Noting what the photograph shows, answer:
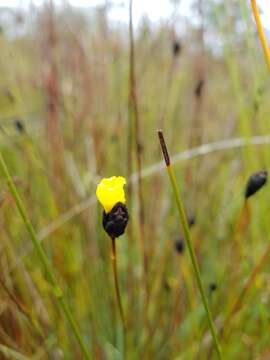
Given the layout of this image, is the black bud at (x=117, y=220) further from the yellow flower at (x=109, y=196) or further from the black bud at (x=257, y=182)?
the black bud at (x=257, y=182)

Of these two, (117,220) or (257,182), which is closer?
(117,220)

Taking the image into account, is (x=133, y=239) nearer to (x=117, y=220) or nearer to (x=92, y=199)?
(x=92, y=199)

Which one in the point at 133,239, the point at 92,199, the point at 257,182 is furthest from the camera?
the point at 133,239

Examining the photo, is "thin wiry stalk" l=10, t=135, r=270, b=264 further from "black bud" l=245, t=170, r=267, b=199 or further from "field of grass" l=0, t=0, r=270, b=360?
"black bud" l=245, t=170, r=267, b=199

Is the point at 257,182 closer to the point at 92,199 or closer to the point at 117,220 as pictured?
the point at 117,220

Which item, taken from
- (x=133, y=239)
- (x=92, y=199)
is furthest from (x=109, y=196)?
(x=133, y=239)

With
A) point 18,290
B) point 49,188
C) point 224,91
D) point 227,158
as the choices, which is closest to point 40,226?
point 49,188

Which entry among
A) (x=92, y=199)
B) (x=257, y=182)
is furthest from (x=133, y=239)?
(x=257, y=182)

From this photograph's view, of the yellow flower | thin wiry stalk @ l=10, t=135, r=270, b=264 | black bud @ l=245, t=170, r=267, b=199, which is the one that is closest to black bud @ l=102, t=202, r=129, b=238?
the yellow flower

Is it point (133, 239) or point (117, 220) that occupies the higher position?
point (117, 220)

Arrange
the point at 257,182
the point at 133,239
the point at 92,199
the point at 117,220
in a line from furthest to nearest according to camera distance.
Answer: the point at 133,239 → the point at 92,199 → the point at 257,182 → the point at 117,220
